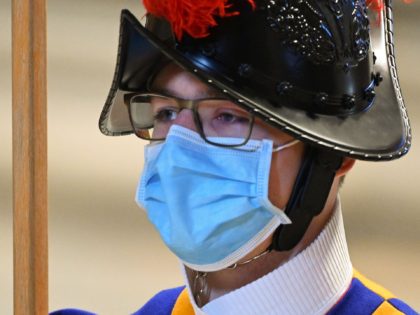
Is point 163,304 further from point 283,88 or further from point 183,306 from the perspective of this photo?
point 283,88

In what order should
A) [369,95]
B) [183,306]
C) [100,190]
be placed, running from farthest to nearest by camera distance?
[100,190] → [183,306] → [369,95]

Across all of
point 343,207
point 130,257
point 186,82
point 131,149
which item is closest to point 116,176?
point 131,149

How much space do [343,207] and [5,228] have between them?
0.86 meters

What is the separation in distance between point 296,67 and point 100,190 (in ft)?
3.01

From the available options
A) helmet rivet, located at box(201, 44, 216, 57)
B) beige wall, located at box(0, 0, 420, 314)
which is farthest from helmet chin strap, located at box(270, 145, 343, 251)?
beige wall, located at box(0, 0, 420, 314)

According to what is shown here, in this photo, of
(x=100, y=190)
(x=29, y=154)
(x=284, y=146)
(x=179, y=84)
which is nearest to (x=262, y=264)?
(x=284, y=146)

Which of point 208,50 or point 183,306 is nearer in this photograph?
point 208,50

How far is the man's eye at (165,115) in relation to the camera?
1.35 m

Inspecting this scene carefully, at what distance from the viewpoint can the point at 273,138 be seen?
50.2 inches

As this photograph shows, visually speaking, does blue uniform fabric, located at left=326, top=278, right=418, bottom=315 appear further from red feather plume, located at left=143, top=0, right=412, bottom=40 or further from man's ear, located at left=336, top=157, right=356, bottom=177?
red feather plume, located at left=143, top=0, right=412, bottom=40

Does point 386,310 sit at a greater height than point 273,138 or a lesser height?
lesser

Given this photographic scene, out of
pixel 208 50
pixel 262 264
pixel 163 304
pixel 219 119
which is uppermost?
pixel 208 50

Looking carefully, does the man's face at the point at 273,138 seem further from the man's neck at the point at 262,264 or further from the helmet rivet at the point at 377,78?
the helmet rivet at the point at 377,78

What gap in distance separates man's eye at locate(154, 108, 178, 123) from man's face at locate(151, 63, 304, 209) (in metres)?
0.04
